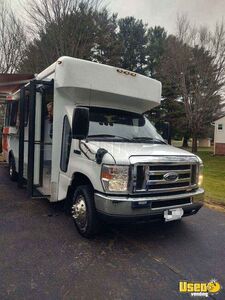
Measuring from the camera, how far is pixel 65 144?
15.9ft

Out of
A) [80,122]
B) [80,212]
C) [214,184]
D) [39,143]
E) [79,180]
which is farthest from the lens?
[214,184]

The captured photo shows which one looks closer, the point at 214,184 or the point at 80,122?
the point at 80,122

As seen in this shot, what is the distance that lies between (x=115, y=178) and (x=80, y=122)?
1041 millimetres

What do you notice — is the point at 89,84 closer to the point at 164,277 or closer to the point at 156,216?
the point at 156,216

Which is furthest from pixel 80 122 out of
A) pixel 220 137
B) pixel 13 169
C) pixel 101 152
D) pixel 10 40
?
pixel 220 137

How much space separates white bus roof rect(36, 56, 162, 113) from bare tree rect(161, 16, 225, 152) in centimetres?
1859

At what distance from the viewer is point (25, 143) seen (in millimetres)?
6223

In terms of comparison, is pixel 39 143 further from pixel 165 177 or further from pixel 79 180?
pixel 165 177

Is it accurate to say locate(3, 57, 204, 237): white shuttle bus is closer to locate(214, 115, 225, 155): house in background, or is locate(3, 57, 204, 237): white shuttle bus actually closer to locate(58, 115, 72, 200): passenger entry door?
locate(58, 115, 72, 200): passenger entry door

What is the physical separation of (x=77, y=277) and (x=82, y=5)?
15552 millimetres

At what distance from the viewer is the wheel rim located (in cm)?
428

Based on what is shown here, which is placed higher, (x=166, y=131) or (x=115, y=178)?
(x=166, y=131)

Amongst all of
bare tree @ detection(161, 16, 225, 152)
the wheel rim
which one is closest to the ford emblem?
the wheel rim

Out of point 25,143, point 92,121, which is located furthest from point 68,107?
point 25,143
